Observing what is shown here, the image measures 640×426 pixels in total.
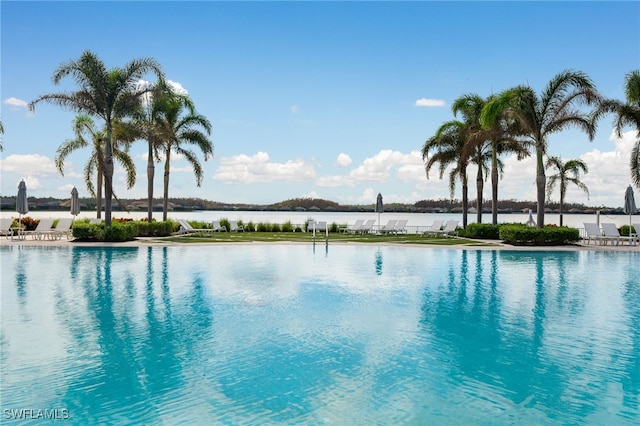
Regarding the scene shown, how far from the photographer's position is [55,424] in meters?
4.76

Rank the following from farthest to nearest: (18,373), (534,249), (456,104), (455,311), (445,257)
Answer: (456,104)
(534,249)
(445,257)
(455,311)
(18,373)

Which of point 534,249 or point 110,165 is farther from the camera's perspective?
point 110,165

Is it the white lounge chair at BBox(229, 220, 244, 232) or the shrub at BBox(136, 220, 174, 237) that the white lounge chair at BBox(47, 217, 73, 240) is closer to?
the shrub at BBox(136, 220, 174, 237)

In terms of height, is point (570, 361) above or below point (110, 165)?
below

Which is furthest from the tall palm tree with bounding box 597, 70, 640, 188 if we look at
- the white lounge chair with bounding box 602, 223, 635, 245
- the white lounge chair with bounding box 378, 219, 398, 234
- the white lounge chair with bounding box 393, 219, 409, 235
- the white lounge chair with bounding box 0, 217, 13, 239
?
the white lounge chair with bounding box 0, 217, 13, 239

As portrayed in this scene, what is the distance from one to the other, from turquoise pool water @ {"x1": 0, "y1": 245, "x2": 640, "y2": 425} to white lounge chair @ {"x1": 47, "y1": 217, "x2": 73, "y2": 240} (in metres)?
11.4

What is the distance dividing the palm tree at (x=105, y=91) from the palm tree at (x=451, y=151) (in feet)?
53.5

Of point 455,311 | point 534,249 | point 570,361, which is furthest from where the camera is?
point 534,249

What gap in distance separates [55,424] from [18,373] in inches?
67.0

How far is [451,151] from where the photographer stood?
30.5 metres

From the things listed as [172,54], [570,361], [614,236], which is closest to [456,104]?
[614,236]

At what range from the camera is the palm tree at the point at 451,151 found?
3006 centimetres

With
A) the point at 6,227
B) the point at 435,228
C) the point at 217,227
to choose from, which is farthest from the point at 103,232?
the point at 435,228

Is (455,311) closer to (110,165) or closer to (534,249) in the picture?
(534,249)
